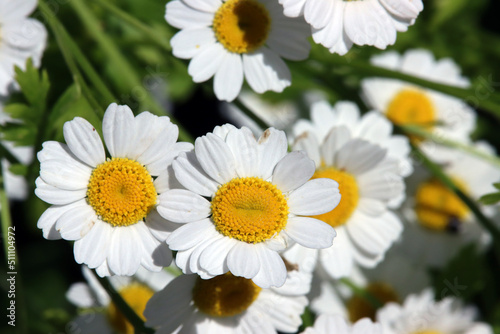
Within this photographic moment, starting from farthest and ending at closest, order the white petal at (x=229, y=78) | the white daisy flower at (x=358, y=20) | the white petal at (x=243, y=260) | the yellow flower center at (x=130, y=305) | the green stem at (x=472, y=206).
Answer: the yellow flower center at (x=130, y=305)
the green stem at (x=472, y=206)
the white petal at (x=229, y=78)
the white daisy flower at (x=358, y=20)
the white petal at (x=243, y=260)

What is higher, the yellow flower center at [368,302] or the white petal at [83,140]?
the white petal at [83,140]

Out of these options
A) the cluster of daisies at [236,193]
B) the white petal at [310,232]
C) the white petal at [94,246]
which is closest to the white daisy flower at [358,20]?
the cluster of daisies at [236,193]

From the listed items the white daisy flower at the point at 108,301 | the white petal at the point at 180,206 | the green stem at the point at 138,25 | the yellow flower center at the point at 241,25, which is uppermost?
the yellow flower center at the point at 241,25

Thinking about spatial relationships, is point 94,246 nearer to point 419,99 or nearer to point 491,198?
point 491,198

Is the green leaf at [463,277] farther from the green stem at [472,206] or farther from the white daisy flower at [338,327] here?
the white daisy flower at [338,327]

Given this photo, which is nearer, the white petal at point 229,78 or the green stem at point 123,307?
the green stem at point 123,307

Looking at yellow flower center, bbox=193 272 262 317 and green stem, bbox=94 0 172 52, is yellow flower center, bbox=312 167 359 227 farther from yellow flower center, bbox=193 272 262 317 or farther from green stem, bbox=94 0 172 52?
green stem, bbox=94 0 172 52

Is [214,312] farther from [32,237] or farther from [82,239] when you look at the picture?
[32,237]

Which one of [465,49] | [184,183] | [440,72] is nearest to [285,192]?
[184,183]
